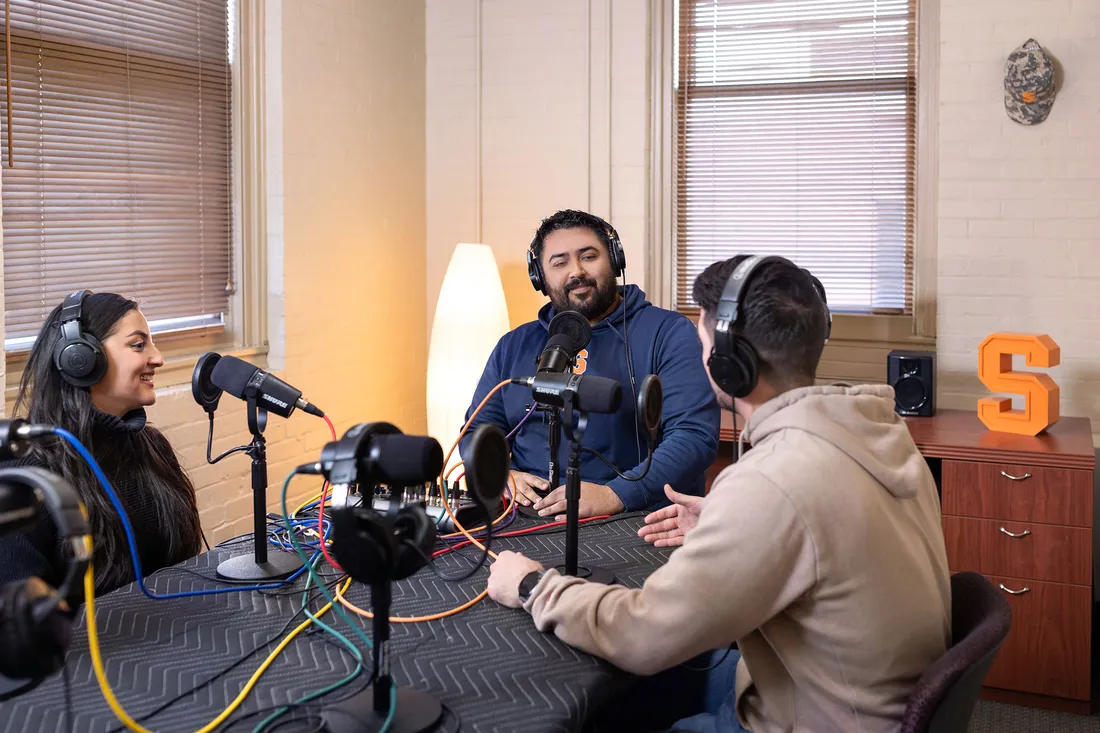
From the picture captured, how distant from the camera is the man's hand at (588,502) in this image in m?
2.31

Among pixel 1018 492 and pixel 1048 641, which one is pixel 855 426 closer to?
pixel 1018 492

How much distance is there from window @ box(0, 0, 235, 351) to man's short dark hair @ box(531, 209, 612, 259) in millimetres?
1213

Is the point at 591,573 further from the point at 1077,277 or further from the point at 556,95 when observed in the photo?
the point at 556,95

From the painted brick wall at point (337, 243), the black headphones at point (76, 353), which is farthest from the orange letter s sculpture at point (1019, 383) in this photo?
the black headphones at point (76, 353)

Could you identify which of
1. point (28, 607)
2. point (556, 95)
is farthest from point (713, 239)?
point (28, 607)

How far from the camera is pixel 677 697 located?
2121 millimetres

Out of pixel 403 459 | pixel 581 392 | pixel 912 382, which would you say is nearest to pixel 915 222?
pixel 912 382

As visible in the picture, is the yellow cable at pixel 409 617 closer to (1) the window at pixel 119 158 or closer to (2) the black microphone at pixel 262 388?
(2) the black microphone at pixel 262 388

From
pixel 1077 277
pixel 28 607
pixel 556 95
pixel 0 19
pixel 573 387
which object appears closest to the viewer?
pixel 28 607

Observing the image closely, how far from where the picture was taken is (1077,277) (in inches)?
142

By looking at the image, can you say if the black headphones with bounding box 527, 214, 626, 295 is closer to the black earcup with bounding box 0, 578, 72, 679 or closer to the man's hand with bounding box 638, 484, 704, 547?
the man's hand with bounding box 638, 484, 704, 547

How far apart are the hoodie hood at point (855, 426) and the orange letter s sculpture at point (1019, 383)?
1.96m

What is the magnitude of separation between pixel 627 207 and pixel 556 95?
1.89ft

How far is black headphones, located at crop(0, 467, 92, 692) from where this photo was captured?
108 cm
